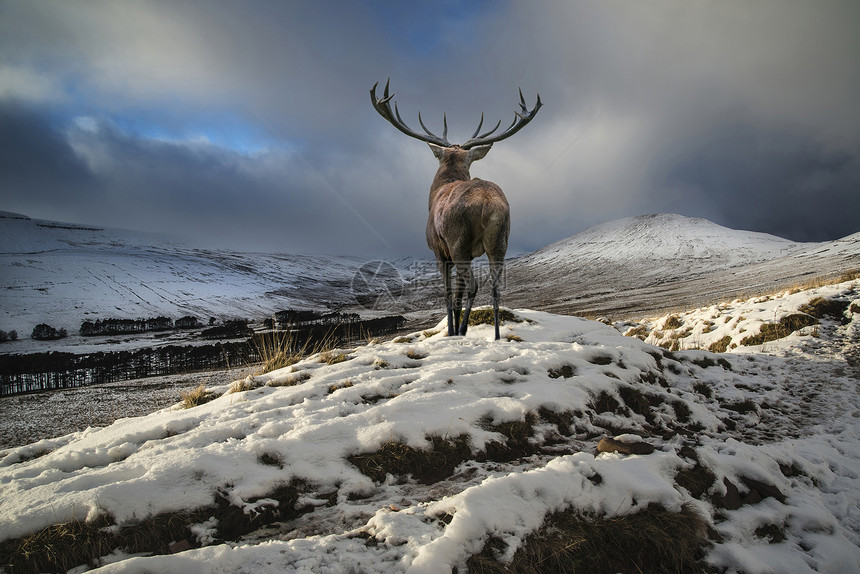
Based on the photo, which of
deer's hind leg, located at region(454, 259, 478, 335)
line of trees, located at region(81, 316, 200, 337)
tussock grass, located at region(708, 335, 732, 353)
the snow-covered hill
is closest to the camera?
deer's hind leg, located at region(454, 259, 478, 335)

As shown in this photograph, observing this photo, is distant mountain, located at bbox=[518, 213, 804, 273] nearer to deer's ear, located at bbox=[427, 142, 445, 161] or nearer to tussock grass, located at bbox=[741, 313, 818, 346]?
tussock grass, located at bbox=[741, 313, 818, 346]

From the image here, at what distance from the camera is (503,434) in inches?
122

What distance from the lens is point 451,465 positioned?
277 cm

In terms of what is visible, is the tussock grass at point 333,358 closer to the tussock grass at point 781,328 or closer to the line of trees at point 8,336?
the tussock grass at point 781,328

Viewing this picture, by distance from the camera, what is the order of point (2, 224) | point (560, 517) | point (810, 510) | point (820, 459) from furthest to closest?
1. point (2, 224)
2. point (820, 459)
3. point (810, 510)
4. point (560, 517)

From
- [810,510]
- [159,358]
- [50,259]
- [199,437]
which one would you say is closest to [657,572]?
[810,510]

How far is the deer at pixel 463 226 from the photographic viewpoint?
17.9 feet

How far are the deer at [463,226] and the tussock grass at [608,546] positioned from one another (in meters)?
3.76

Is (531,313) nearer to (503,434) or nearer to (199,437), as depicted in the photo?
(503,434)

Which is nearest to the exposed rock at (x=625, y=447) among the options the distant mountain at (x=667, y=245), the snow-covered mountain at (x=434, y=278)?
the snow-covered mountain at (x=434, y=278)

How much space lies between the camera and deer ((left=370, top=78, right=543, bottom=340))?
215 inches

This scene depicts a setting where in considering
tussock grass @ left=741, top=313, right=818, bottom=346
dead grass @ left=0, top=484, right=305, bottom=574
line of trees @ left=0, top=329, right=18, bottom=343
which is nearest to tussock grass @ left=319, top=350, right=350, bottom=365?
dead grass @ left=0, top=484, right=305, bottom=574

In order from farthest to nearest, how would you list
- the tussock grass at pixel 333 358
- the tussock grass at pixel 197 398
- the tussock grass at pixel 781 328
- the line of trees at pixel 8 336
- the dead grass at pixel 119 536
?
the line of trees at pixel 8 336 < the tussock grass at pixel 781 328 < the tussock grass at pixel 333 358 < the tussock grass at pixel 197 398 < the dead grass at pixel 119 536

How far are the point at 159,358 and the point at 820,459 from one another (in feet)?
55.8
